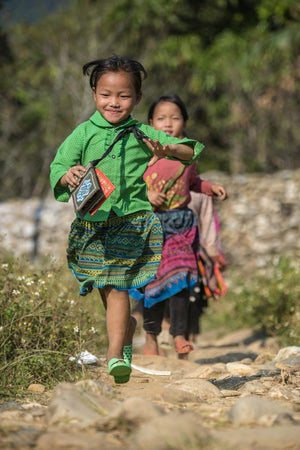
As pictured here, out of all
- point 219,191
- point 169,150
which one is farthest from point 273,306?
point 169,150

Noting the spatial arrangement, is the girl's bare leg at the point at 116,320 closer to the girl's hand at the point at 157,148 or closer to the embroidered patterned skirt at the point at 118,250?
the embroidered patterned skirt at the point at 118,250

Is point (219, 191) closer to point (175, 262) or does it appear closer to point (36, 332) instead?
point (175, 262)

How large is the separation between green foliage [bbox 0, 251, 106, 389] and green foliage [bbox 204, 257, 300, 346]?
2.16 metres

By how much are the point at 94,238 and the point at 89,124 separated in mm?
597

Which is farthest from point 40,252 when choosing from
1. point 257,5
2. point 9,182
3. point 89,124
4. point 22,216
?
point 257,5

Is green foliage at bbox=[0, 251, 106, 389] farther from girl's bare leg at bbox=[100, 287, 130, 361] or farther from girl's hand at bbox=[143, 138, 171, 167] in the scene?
girl's hand at bbox=[143, 138, 171, 167]

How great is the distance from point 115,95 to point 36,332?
1.44 meters

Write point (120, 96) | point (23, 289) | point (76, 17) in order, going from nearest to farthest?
point (120, 96), point (23, 289), point (76, 17)

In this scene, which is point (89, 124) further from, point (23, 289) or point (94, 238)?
point (23, 289)

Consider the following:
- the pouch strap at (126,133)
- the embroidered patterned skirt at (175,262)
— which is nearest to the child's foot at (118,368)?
the pouch strap at (126,133)

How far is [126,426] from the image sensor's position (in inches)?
91.8

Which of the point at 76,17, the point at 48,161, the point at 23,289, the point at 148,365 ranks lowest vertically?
the point at 148,365

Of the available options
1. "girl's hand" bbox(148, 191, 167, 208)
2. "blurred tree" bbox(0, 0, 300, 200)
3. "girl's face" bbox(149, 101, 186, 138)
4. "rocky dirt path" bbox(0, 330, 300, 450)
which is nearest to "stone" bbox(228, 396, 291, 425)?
"rocky dirt path" bbox(0, 330, 300, 450)

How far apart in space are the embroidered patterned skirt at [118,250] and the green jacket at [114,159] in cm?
8
